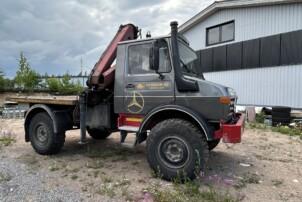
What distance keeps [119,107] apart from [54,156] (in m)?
2.13

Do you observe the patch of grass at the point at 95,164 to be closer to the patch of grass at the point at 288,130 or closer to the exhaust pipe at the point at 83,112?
the exhaust pipe at the point at 83,112

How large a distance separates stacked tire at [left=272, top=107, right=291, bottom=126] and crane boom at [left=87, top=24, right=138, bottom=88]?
675 cm

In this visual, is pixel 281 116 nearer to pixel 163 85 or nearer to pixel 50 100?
pixel 163 85

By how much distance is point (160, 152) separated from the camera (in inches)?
180

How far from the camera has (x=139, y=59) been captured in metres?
5.08

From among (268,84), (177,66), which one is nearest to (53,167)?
(177,66)

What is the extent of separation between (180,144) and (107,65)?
237cm

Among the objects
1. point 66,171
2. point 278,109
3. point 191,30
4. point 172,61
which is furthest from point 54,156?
point 191,30

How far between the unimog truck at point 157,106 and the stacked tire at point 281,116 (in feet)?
18.2

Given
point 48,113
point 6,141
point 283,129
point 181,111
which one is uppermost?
point 181,111

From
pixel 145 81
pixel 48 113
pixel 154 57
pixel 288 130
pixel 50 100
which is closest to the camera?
pixel 154 57

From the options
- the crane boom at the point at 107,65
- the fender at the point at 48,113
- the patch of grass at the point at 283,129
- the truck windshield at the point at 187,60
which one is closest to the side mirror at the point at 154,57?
the truck windshield at the point at 187,60

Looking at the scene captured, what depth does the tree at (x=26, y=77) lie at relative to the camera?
1105 inches

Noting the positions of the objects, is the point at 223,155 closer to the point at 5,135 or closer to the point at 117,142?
the point at 117,142
